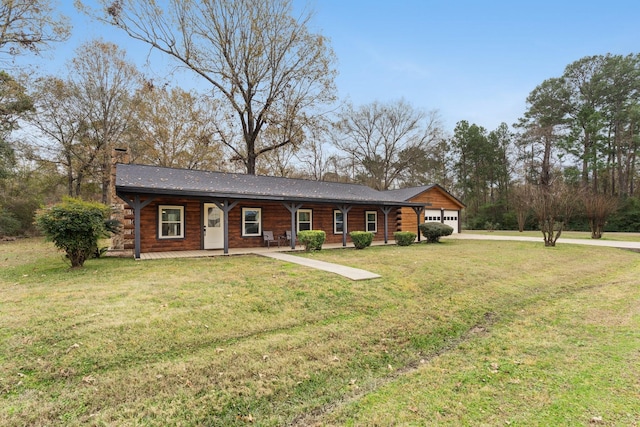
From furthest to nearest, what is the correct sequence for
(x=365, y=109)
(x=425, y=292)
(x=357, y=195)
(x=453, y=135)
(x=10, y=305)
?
1. (x=453, y=135)
2. (x=365, y=109)
3. (x=357, y=195)
4. (x=425, y=292)
5. (x=10, y=305)

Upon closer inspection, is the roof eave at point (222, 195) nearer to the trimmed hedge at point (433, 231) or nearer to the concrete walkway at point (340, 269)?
the concrete walkway at point (340, 269)

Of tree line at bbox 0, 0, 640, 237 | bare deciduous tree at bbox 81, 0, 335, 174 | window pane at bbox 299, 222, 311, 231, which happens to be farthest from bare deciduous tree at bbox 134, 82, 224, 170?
window pane at bbox 299, 222, 311, 231

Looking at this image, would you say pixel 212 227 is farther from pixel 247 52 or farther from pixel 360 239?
pixel 247 52

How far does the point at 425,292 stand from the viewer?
20.8 ft

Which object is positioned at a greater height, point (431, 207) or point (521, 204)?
point (521, 204)

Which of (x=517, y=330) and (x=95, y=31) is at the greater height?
(x=95, y=31)

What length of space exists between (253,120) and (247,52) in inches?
162

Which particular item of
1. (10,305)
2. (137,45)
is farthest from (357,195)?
(137,45)

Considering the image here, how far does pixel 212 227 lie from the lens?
39.4 feet

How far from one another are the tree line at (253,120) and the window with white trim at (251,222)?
350 inches

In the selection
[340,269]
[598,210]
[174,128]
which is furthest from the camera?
[174,128]

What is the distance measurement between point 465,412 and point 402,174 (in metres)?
31.6

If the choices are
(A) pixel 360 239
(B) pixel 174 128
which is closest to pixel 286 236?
(A) pixel 360 239

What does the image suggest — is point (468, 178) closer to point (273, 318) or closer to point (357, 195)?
point (357, 195)
